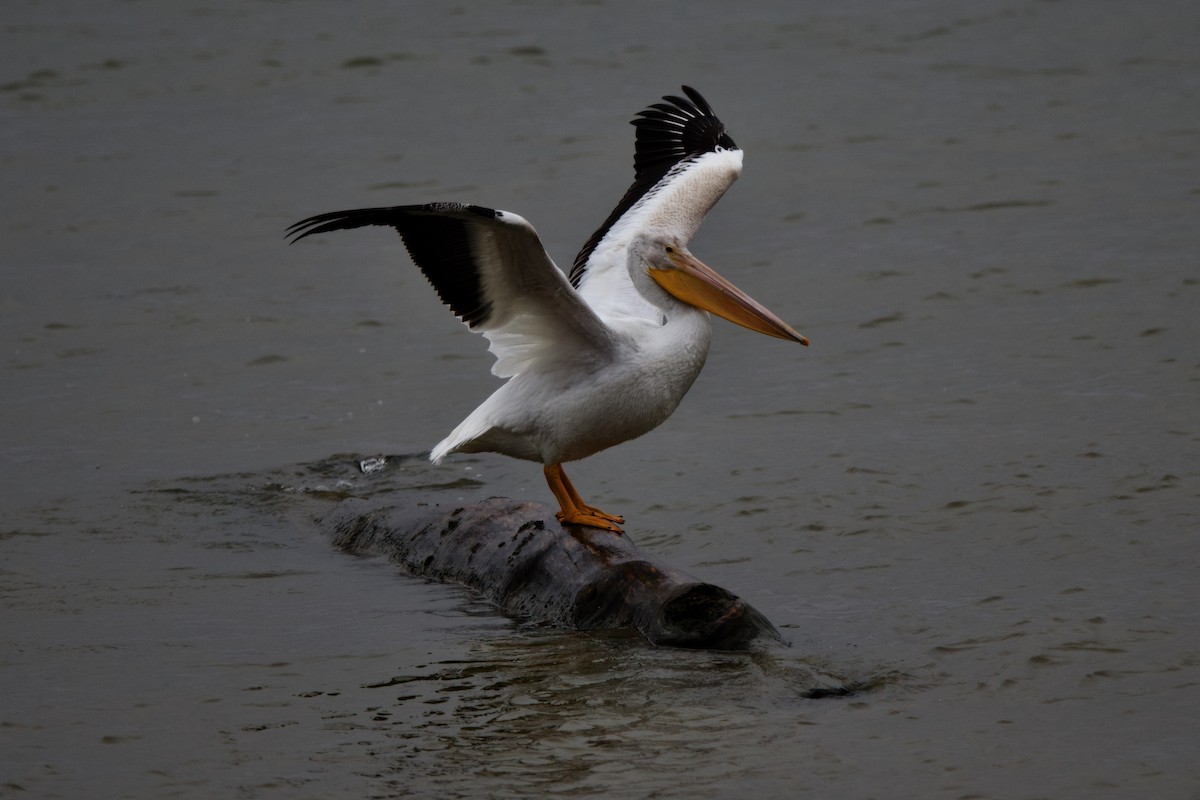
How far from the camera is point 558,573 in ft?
17.3

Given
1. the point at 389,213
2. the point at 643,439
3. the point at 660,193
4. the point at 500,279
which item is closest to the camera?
the point at 389,213

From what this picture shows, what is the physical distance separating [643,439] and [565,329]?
229 cm

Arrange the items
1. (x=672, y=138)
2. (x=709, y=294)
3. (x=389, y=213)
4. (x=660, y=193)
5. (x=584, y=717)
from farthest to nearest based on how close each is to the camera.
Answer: (x=672, y=138)
(x=660, y=193)
(x=709, y=294)
(x=389, y=213)
(x=584, y=717)

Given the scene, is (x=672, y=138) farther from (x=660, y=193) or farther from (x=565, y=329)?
(x=565, y=329)

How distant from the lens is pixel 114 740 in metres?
4.68

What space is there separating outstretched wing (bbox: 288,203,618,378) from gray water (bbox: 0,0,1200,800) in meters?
0.96

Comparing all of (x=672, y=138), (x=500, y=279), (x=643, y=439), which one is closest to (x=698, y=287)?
(x=500, y=279)

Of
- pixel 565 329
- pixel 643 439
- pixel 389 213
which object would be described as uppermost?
pixel 389 213

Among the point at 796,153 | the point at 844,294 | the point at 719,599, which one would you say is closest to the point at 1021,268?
the point at 844,294

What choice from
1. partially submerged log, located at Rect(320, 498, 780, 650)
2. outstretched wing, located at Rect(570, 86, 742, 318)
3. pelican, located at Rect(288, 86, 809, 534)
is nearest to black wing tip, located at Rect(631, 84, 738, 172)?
outstretched wing, located at Rect(570, 86, 742, 318)

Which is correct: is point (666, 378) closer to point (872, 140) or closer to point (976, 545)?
point (976, 545)

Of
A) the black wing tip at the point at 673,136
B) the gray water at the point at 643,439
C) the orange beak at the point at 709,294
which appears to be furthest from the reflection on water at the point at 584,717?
the black wing tip at the point at 673,136

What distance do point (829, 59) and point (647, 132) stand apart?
7078 millimetres

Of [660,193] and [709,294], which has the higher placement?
[660,193]
